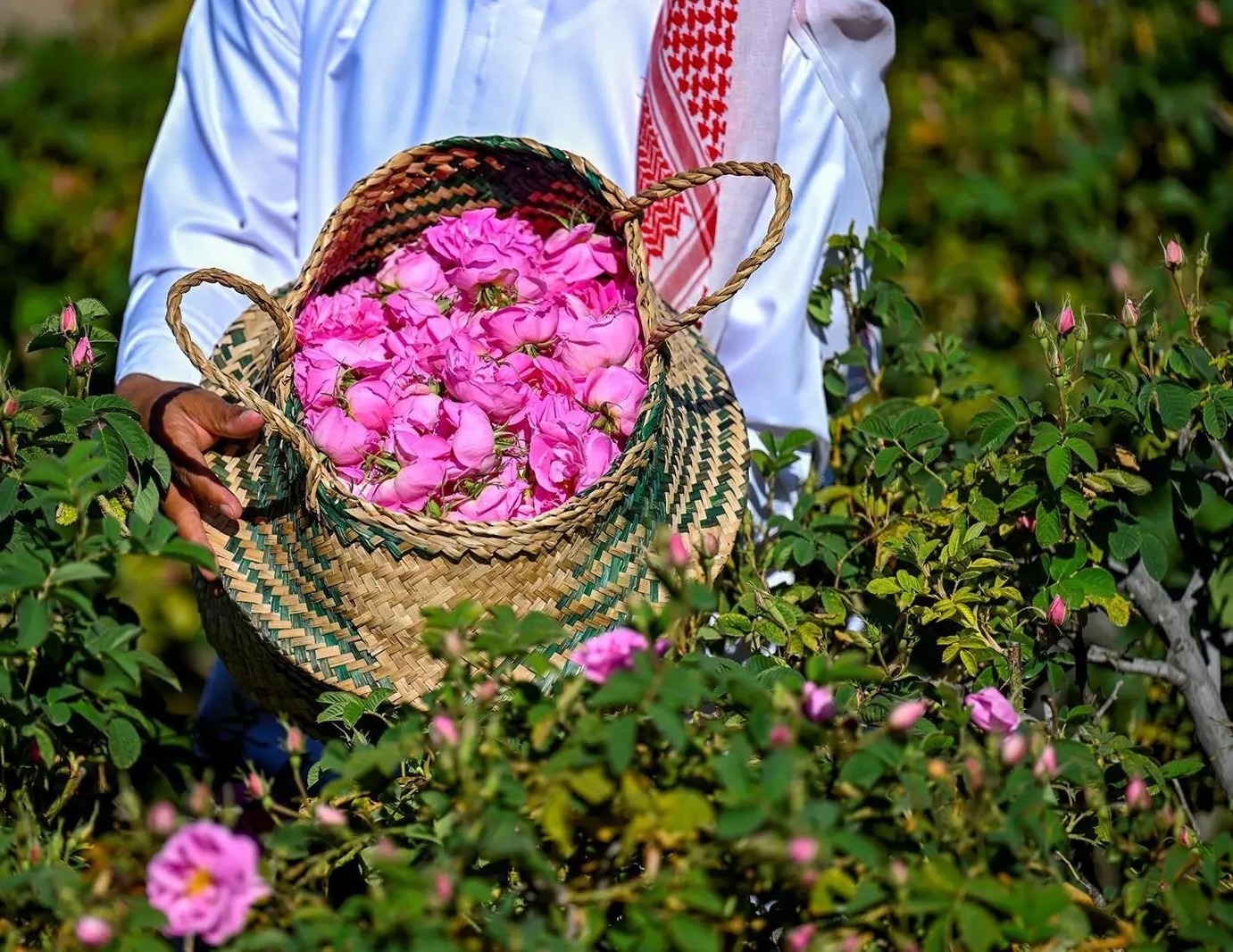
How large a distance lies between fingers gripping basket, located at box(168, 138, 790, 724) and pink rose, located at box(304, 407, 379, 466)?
0.03 meters

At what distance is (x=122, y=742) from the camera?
140 cm

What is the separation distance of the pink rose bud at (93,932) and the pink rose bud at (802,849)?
1.55ft

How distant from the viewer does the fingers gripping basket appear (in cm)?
142

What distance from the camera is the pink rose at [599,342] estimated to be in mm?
1523

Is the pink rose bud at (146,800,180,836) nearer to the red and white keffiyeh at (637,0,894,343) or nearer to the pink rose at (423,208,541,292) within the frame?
the pink rose at (423,208,541,292)

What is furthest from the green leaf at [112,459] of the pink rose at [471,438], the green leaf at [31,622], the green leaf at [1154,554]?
the green leaf at [1154,554]

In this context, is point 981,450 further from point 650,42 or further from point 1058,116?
point 1058,116

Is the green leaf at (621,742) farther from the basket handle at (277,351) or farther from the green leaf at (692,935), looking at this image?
the basket handle at (277,351)

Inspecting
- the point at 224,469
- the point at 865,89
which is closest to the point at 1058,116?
the point at 865,89

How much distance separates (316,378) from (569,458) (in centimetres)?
29

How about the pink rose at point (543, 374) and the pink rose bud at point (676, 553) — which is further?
the pink rose at point (543, 374)

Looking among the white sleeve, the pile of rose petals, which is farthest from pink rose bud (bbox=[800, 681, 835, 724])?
the white sleeve

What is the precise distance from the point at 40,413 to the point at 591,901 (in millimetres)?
861

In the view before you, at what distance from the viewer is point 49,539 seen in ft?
4.57
